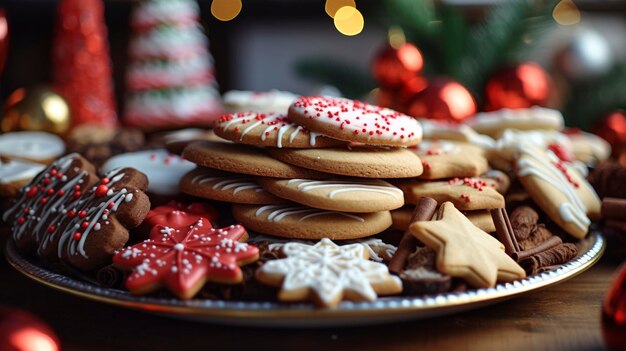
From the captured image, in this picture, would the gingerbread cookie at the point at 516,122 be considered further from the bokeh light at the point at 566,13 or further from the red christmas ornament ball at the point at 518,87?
the bokeh light at the point at 566,13

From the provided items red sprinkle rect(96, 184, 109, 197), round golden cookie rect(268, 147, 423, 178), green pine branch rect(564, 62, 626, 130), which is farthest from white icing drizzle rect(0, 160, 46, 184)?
green pine branch rect(564, 62, 626, 130)

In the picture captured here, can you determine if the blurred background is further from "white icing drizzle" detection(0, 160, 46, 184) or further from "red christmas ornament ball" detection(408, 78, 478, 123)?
"white icing drizzle" detection(0, 160, 46, 184)

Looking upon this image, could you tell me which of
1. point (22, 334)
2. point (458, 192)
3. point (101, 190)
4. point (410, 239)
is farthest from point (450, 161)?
point (22, 334)

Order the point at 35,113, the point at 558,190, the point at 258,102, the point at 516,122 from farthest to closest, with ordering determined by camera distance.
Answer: the point at 35,113 → the point at 258,102 → the point at 516,122 → the point at 558,190

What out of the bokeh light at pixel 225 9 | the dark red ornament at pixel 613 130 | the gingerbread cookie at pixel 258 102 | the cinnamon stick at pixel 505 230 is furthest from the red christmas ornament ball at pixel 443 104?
the bokeh light at pixel 225 9

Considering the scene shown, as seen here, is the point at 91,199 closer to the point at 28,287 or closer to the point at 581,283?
the point at 28,287

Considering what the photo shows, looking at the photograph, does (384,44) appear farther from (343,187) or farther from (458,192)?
(343,187)
